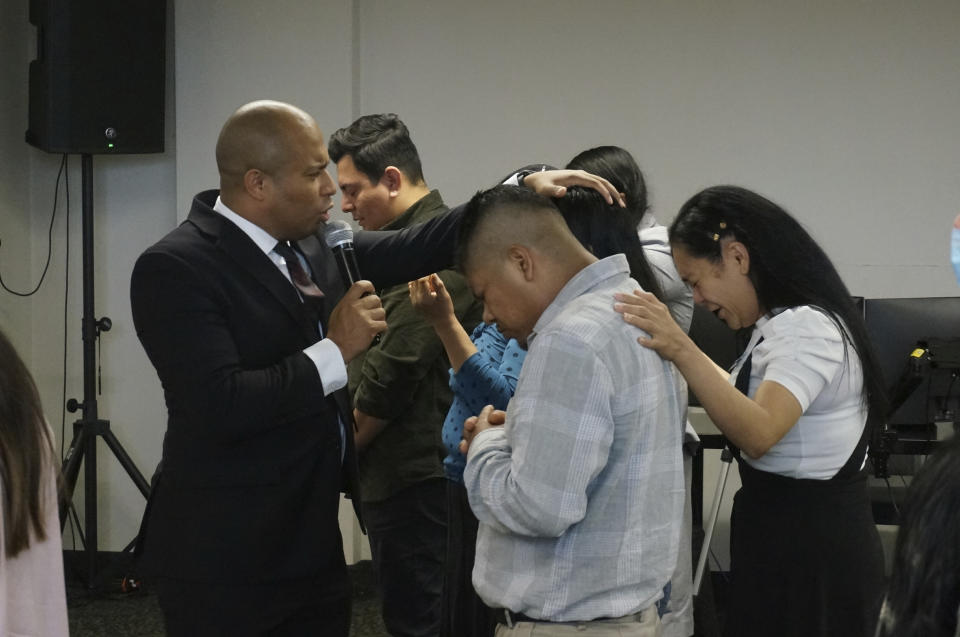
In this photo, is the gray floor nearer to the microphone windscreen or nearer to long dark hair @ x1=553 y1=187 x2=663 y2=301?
the microphone windscreen

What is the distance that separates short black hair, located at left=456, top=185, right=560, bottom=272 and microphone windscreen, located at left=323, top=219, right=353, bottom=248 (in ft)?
1.63

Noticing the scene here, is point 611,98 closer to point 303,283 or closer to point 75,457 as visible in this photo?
point 75,457

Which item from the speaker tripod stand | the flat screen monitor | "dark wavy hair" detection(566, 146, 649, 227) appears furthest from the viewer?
the speaker tripod stand

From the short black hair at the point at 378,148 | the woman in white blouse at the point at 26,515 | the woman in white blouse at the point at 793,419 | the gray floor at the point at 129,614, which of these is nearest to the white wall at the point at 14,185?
the gray floor at the point at 129,614

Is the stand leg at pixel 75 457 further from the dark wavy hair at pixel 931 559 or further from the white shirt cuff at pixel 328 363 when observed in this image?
the dark wavy hair at pixel 931 559

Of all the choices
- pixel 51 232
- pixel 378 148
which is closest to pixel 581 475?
pixel 378 148

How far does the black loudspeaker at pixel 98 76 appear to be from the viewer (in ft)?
14.8

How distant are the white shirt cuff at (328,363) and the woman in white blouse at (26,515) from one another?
50cm

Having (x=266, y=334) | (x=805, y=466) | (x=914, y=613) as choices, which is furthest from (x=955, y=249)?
(x=266, y=334)

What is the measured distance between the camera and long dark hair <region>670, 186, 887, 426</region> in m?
2.32

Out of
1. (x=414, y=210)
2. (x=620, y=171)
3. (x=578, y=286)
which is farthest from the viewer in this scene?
(x=414, y=210)

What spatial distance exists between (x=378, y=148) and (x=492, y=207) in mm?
1462

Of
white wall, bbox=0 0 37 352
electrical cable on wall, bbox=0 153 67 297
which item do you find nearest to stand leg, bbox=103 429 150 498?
white wall, bbox=0 0 37 352

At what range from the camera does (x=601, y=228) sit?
222cm
